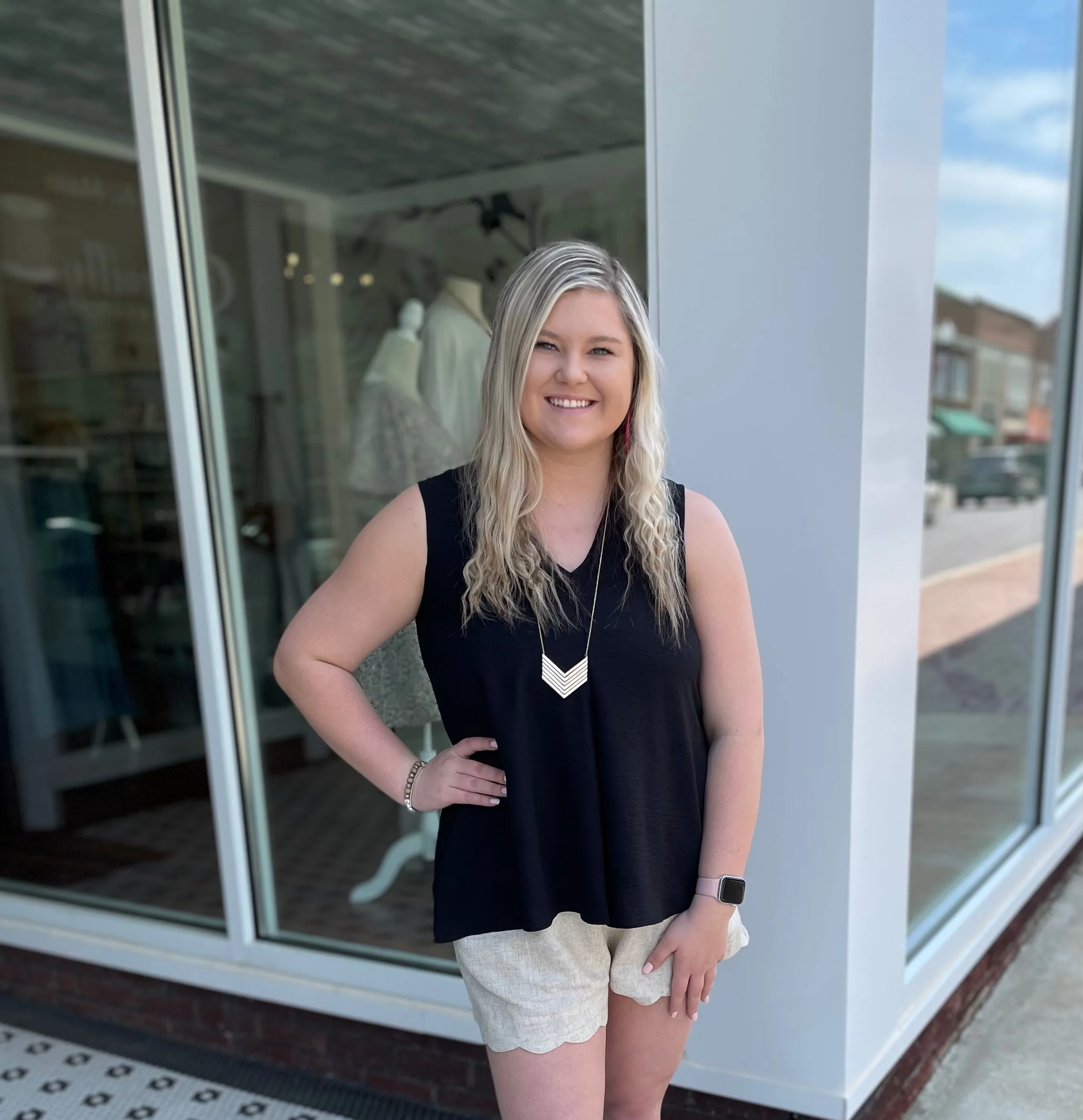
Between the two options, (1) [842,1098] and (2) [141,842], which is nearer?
(1) [842,1098]

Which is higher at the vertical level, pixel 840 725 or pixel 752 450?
pixel 752 450

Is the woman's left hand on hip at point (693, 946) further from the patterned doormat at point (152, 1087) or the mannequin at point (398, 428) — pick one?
the mannequin at point (398, 428)

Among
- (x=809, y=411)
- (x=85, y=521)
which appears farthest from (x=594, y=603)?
(x=85, y=521)

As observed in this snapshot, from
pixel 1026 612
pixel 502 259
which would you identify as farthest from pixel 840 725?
pixel 502 259

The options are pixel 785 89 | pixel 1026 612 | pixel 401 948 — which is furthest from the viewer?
pixel 1026 612

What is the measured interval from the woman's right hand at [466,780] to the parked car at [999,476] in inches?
70.0

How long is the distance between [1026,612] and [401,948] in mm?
1882

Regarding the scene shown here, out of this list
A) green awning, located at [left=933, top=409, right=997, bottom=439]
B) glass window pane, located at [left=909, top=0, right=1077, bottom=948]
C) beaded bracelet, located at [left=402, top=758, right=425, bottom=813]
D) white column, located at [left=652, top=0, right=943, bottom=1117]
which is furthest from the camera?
green awning, located at [left=933, top=409, right=997, bottom=439]

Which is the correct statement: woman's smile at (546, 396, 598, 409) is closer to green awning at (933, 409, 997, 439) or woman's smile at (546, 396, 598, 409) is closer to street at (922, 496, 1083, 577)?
street at (922, 496, 1083, 577)

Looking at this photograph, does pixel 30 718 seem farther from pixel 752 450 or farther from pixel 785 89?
pixel 785 89

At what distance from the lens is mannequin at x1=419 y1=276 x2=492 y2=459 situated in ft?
8.43

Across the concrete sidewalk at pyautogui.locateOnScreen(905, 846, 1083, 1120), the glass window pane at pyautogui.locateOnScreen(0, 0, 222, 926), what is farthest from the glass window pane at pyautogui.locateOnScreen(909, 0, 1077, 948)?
the glass window pane at pyautogui.locateOnScreen(0, 0, 222, 926)

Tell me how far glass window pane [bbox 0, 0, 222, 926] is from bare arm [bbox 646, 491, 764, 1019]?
1.64 metres

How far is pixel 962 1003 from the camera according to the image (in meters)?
2.26
